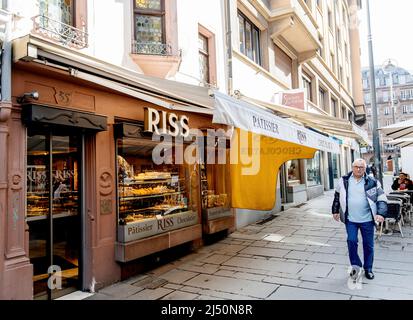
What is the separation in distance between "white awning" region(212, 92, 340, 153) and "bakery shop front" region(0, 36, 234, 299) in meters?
0.92

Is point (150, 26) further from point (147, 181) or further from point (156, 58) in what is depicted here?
point (147, 181)

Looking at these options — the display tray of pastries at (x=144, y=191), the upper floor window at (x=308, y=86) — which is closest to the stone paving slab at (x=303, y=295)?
the display tray of pastries at (x=144, y=191)

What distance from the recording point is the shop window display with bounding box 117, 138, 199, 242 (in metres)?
5.96

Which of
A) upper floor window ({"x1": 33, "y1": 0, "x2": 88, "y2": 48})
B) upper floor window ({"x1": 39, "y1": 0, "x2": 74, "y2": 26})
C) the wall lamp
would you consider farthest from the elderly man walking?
upper floor window ({"x1": 39, "y1": 0, "x2": 74, "y2": 26})

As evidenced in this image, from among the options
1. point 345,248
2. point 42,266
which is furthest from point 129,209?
point 345,248

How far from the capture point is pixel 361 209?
511 centimetres

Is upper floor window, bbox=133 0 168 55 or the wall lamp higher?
upper floor window, bbox=133 0 168 55

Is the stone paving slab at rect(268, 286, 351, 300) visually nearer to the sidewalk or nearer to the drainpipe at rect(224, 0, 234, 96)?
the sidewalk

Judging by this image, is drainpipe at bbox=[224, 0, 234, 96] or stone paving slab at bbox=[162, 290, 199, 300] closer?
stone paving slab at bbox=[162, 290, 199, 300]

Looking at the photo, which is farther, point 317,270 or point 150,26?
point 150,26

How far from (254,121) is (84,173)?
2.89 metres

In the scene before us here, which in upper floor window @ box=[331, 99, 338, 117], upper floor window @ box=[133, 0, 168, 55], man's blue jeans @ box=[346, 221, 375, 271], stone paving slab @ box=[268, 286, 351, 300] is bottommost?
stone paving slab @ box=[268, 286, 351, 300]

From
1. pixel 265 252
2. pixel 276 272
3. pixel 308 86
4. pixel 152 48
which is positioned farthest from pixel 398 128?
pixel 308 86
